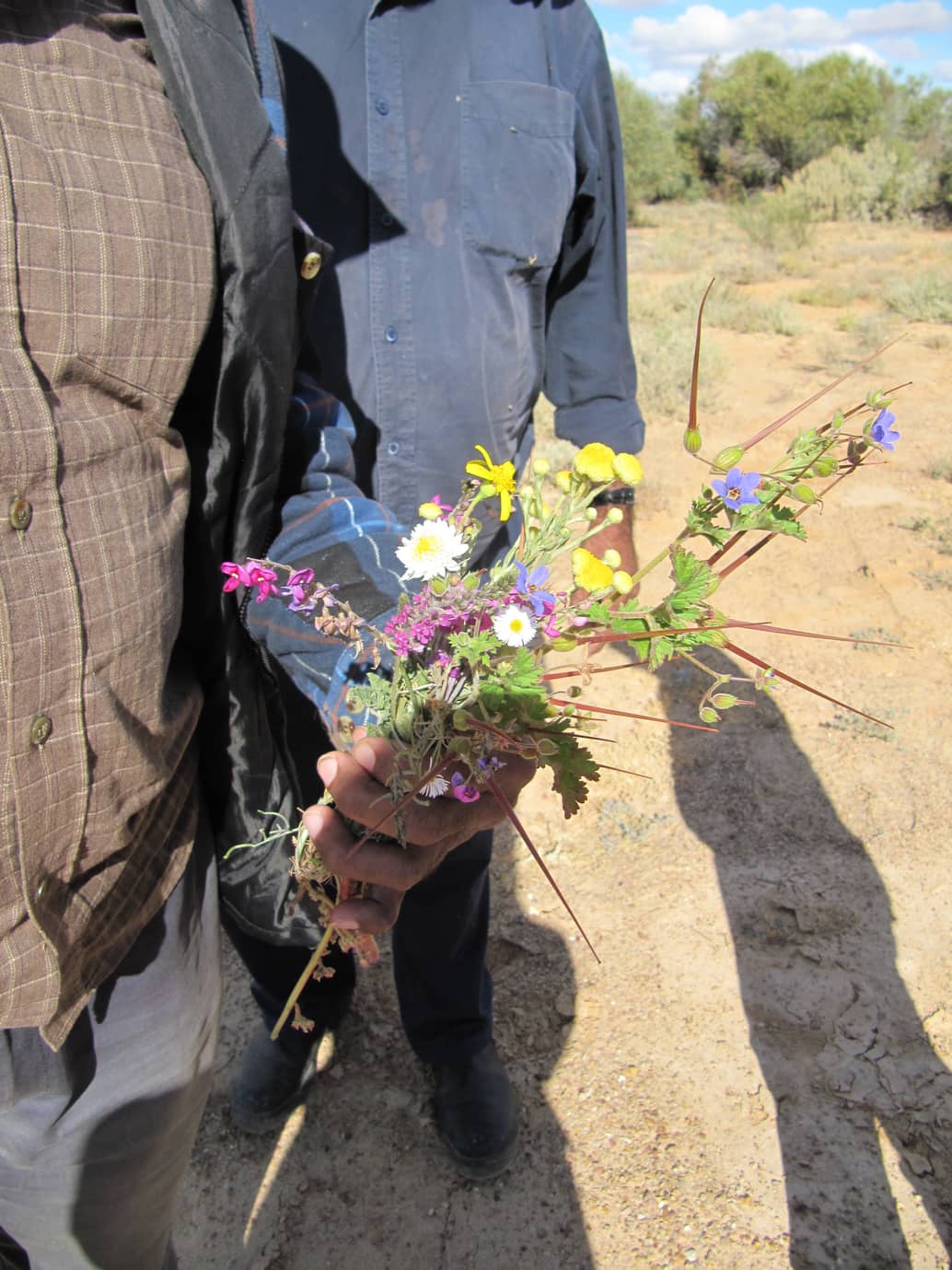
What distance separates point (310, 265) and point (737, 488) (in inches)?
29.4

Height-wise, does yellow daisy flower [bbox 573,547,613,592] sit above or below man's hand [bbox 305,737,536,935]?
above

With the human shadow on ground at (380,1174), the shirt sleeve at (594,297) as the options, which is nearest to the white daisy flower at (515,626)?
the shirt sleeve at (594,297)

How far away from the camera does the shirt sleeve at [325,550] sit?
1213 millimetres

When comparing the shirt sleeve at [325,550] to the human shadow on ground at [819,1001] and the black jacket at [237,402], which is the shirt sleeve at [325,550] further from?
the human shadow on ground at [819,1001]

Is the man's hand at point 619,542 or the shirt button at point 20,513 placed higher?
the shirt button at point 20,513

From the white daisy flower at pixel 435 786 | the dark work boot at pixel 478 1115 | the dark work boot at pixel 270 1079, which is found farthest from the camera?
the dark work boot at pixel 270 1079

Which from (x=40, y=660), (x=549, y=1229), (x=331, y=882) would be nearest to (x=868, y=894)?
(x=549, y=1229)

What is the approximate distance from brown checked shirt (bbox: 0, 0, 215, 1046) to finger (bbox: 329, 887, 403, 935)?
28cm

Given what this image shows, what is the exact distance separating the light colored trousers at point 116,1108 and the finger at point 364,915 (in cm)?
32

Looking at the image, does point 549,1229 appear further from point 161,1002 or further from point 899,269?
point 899,269

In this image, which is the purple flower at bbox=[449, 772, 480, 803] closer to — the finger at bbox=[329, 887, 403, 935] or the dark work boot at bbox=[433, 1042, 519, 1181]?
the finger at bbox=[329, 887, 403, 935]

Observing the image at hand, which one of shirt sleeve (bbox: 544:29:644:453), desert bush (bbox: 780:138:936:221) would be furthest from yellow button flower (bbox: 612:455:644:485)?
desert bush (bbox: 780:138:936:221)

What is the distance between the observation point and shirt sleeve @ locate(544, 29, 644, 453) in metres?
1.96

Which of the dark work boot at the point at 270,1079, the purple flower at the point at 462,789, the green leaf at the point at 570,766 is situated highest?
the green leaf at the point at 570,766
